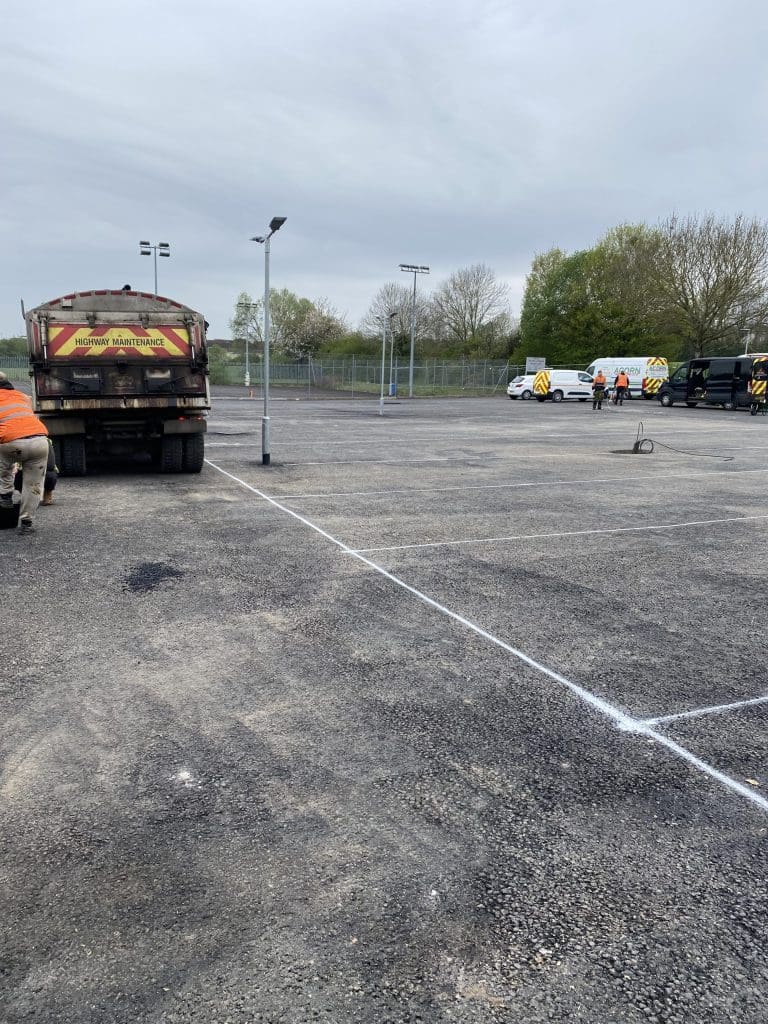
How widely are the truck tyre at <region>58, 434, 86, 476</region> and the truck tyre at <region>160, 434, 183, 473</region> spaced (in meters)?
1.25

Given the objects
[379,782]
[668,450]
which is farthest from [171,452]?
[668,450]

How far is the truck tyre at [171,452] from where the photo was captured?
12289mm

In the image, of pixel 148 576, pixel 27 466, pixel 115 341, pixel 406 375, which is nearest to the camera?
pixel 148 576

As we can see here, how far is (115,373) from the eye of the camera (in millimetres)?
11383

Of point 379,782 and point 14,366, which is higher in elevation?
point 14,366

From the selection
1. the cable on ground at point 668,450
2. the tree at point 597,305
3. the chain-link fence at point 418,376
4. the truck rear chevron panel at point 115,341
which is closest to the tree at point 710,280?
the tree at point 597,305

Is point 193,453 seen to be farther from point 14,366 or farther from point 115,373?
point 14,366

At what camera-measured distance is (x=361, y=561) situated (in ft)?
24.1

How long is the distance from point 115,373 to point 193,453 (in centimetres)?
184

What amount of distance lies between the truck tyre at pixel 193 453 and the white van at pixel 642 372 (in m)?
37.7

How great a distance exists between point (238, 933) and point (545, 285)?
6538cm

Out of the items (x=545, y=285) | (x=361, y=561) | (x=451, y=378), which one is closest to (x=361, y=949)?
(x=361, y=561)

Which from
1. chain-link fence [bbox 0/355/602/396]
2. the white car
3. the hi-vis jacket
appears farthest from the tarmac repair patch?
chain-link fence [bbox 0/355/602/396]

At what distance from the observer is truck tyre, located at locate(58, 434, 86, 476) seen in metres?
11.7
